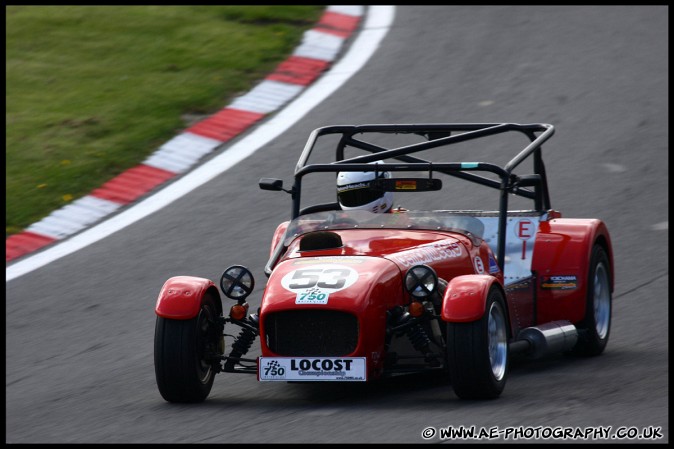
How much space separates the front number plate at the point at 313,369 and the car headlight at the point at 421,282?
1.48 feet

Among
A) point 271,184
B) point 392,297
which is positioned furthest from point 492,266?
point 271,184

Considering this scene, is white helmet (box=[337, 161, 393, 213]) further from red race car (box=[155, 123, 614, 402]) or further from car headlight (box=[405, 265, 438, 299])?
car headlight (box=[405, 265, 438, 299])

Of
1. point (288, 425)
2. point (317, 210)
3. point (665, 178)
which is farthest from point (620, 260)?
point (288, 425)

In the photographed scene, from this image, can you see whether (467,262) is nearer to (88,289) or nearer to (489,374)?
(489,374)

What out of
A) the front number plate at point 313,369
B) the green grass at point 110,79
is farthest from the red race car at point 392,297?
the green grass at point 110,79

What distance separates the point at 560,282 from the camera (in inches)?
305

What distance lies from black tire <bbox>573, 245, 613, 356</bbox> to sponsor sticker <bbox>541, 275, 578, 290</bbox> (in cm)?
13

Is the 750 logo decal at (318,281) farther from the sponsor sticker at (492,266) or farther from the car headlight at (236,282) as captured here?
the sponsor sticker at (492,266)

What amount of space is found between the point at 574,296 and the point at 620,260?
204 centimetres

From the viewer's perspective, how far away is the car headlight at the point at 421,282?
6.31 m

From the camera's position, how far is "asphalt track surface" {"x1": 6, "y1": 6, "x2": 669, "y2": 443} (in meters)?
5.99

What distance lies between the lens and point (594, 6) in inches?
621

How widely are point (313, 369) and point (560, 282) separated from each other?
84.9 inches

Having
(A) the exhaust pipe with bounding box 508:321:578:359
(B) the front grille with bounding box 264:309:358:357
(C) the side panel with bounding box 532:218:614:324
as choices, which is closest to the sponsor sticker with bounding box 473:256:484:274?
(A) the exhaust pipe with bounding box 508:321:578:359
